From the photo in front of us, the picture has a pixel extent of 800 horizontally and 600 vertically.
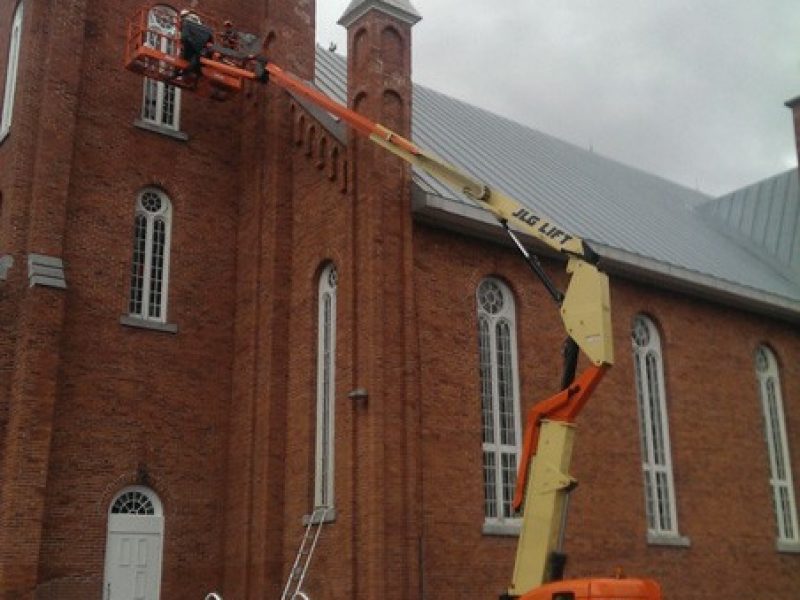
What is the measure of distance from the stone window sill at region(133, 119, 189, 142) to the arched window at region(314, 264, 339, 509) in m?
4.33

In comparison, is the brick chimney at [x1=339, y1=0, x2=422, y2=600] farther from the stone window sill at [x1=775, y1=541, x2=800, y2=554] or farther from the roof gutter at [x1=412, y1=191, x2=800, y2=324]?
the stone window sill at [x1=775, y1=541, x2=800, y2=554]

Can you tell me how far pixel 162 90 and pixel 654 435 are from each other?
1192 centimetres

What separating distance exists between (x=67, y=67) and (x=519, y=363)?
9.76 metres

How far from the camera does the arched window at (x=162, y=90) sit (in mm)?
19562

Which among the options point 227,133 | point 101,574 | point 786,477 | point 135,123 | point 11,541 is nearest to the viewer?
point 11,541

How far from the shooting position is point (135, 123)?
750 inches

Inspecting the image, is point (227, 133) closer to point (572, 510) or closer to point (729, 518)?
point (572, 510)

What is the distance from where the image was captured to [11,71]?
20.0m

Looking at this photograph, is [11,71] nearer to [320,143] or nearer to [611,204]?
[320,143]

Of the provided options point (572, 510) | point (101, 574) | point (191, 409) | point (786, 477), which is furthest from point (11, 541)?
point (786, 477)

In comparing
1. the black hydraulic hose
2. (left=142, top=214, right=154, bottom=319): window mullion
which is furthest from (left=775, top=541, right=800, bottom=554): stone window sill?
→ (left=142, top=214, right=154, bottom=319): window mullion

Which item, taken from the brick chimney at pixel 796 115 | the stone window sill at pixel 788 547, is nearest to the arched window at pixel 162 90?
the stone window sill at pixel 788 547

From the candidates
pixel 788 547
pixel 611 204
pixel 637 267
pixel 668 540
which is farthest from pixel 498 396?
pixel 611 204

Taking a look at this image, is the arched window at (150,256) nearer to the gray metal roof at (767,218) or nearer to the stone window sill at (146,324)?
the stone window sill at (146,324)
